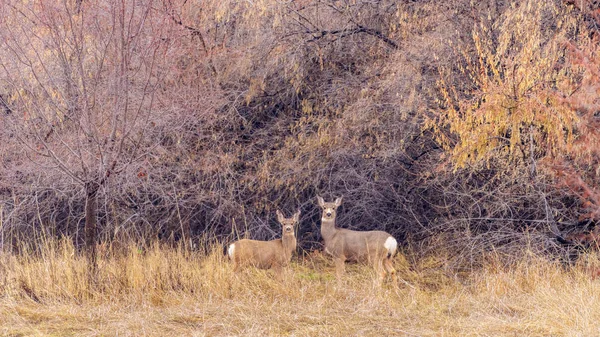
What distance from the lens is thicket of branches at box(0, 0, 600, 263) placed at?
10.7m

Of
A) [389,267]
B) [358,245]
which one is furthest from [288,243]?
[389,267]

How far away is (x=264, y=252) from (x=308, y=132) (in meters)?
3.08

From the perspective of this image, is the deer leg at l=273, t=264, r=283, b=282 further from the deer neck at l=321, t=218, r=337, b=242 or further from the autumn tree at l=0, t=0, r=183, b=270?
the autumn tree at l=0, t=0, r=183, b=270

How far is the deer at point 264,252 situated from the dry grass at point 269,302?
174mm

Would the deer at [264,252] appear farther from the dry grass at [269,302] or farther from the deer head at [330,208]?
the deer head at [330,208]

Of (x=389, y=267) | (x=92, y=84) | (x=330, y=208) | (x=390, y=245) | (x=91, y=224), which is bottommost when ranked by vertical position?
(x=389, y=267)

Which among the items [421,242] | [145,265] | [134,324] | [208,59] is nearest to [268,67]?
[208,59]

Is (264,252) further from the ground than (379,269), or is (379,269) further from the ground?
(264,252)

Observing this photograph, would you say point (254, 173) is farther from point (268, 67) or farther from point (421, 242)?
point (421, 242)

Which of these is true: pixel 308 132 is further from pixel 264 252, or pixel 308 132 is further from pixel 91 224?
pixel 91 224

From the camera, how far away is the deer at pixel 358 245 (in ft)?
33.4

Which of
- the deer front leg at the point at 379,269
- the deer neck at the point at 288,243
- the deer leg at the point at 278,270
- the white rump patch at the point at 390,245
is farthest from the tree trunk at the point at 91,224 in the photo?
the white rump patch at the point at 390,245

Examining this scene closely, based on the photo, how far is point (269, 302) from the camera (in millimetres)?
8391

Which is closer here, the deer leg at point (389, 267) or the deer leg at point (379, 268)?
the deer leg at point (379, 268)
